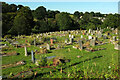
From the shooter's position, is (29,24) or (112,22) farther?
(29,24)

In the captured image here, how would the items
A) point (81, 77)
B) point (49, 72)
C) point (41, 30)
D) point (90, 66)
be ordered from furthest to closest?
point (41, 30) → point (90, 66) → point (49, 72) → point (81, 77)

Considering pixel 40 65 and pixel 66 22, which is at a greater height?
pixel 66 22

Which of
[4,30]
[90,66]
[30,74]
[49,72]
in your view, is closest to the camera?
[30,74]

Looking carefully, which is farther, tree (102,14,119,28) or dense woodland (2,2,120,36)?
tree (102,14,119,28)

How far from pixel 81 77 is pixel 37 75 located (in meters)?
3.08

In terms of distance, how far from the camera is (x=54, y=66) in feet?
32.2

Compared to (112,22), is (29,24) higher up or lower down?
lower down

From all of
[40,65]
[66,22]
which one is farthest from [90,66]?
[66,22]

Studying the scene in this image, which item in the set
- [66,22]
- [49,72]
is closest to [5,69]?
[49,72]

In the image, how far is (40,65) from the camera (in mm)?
9906

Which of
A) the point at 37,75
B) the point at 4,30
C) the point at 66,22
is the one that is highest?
the point at 66,22

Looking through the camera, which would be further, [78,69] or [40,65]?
[40,65]

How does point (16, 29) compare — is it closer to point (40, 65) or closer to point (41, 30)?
point (41, 30)

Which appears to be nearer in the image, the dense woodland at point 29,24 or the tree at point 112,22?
the dense woodland at point 29,24
